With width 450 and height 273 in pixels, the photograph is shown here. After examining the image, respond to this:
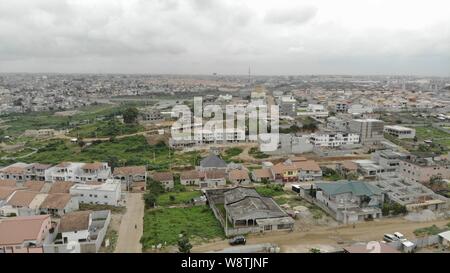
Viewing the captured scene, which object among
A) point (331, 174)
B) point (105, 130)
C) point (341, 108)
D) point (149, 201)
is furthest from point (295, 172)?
point (341, 108)

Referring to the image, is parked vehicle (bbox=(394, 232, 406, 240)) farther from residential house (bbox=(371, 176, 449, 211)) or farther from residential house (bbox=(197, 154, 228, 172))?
residential house (bbox=(197, 154, 228, 172))

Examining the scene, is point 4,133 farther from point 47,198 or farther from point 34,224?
point 34,224

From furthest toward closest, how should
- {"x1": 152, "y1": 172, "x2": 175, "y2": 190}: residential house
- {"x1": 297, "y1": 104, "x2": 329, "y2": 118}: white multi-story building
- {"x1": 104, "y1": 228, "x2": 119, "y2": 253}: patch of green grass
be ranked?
1. {"x1": 297, "y1": 104, "x2": 329, "y2": 118}: white multi-story building
2. {"x1": 152, "y1": 172, "x2": 175, "y2": 190}: residential house
3. {"x1": 104, "y1": 228, "x2": 119, "y2": 253}: patch of green grass

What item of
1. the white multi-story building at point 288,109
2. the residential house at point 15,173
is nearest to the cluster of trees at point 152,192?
the residential house at point 15,173

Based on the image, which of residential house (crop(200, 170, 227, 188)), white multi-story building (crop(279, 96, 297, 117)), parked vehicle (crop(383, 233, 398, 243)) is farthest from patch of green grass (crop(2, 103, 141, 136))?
parked vehicle (crop(383, 233, 398, 243))
